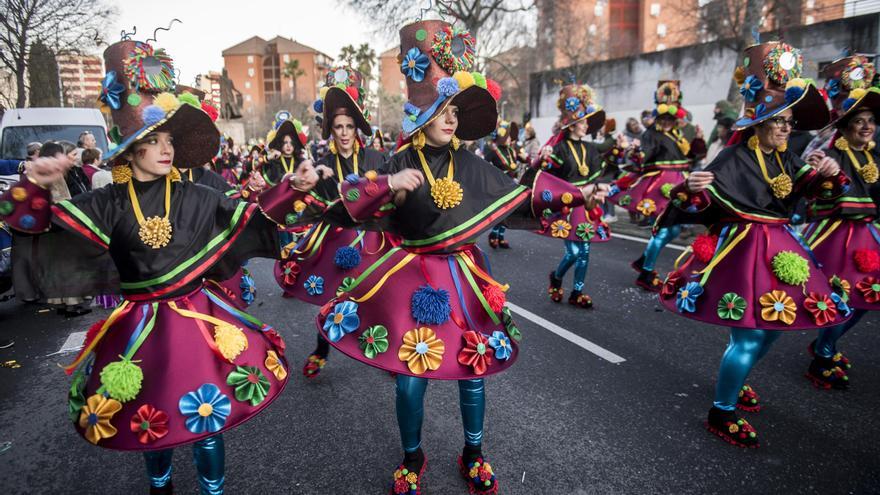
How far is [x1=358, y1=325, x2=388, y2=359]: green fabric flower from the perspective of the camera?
265cm

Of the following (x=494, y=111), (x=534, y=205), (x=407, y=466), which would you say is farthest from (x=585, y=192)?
(x=407, y=466)

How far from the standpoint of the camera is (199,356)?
7.56ft

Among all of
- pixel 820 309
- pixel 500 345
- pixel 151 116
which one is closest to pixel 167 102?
pixel 151 116

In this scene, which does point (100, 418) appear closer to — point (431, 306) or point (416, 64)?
point (431, 306)

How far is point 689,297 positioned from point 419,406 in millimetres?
2013

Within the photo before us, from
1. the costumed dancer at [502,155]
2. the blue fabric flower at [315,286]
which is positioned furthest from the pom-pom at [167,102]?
the costumed dancer at [502,155]

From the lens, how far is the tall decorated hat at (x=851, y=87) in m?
3.98

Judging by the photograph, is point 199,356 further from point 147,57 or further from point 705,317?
point 705,317

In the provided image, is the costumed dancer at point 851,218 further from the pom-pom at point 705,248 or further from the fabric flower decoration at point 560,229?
the fabric flower decoration at point 560,229

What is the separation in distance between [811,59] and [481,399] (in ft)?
67.6

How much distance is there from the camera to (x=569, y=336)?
5.38 meters

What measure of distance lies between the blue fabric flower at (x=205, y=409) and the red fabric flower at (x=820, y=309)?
11.3ft

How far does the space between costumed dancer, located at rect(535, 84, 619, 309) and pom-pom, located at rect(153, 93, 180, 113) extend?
457 cm

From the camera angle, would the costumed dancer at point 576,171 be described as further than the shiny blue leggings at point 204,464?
Yes
